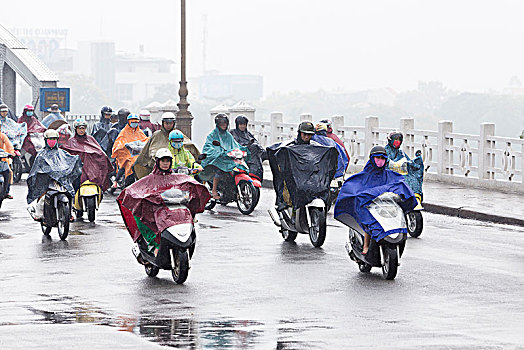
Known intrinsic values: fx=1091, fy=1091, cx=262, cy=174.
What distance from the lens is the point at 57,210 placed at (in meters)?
15.9

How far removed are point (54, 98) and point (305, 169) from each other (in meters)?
22.3

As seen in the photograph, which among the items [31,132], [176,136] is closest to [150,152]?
[176,136]

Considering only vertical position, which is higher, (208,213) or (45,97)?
(45,97)

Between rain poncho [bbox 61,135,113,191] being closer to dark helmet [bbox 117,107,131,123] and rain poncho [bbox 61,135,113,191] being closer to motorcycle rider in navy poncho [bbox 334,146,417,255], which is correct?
dark helmet [bbox 117,107,131,123]

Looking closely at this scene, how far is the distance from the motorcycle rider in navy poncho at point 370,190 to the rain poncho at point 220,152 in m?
7.15

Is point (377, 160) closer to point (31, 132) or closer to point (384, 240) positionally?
point (384, 240)

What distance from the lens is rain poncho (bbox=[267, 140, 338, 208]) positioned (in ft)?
49.2

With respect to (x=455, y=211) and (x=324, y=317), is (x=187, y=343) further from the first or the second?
(x=455, y=211)

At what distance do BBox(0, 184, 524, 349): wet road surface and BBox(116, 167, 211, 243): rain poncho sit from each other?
25.9 inches

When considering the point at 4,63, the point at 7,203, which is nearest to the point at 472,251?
the point at 7,203

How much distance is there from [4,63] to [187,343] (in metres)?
35.4

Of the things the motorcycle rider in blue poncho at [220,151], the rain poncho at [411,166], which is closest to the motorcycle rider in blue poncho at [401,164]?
the rain poncho at [411,166]

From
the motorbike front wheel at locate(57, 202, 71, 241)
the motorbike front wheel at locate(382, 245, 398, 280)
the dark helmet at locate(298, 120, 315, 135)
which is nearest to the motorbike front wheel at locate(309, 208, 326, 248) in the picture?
the dark helmet at locate(298, 120, 315, 135)

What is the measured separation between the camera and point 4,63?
42219 mm
